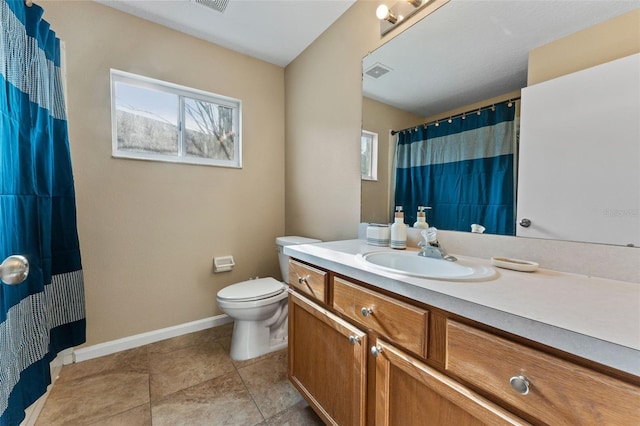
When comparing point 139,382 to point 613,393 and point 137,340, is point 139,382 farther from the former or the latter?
point 613,393

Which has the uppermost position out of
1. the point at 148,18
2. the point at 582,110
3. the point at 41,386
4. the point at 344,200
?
the point at 148,18

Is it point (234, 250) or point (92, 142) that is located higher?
point (92, 142)

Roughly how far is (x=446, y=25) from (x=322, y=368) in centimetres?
172

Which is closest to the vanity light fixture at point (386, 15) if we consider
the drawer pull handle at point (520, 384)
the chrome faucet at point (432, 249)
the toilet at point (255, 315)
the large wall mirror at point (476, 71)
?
the large wall mirror at point (476, 71)

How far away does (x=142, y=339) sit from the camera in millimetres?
1905

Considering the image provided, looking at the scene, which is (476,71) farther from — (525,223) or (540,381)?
(540,381)

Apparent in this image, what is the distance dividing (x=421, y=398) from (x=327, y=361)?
1.48 ft

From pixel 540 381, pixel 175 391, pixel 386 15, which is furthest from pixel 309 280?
pixel 386 15

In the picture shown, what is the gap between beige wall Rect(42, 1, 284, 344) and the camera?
1710 mm

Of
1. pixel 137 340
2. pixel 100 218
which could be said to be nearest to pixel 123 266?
pixel 100 218

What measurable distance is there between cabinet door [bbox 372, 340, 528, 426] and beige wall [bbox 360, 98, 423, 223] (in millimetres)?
873

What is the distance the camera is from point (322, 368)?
1.10 metres

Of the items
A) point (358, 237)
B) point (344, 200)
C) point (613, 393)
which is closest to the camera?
point (613, 393)

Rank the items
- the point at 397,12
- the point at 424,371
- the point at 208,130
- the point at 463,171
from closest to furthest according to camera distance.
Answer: the point at 424,371 < the point at 463,171 < the point at 397,12 < the point at 208,130
